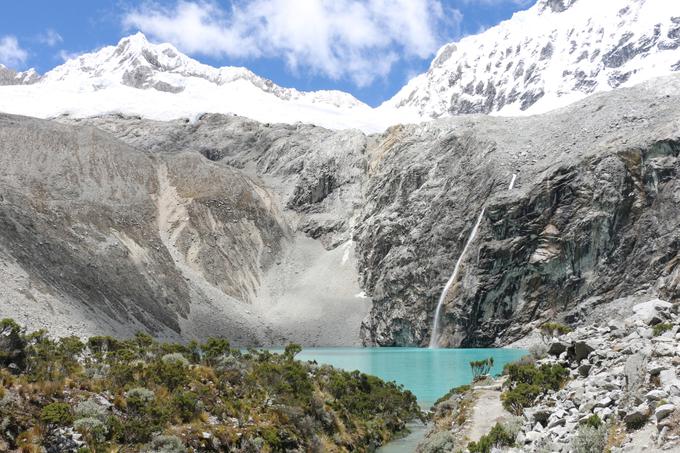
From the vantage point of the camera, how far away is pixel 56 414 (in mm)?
17766

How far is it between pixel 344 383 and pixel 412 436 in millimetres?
4338

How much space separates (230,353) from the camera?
31.5 m

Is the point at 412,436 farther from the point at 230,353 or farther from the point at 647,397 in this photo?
the point at 647,397

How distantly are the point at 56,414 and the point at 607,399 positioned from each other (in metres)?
13.5

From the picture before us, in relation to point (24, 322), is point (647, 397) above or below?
below

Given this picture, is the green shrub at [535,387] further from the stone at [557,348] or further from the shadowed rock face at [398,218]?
the shadowed rock face at [398,218]

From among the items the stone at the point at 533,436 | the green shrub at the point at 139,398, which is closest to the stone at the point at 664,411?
the stone at the point at 533,436

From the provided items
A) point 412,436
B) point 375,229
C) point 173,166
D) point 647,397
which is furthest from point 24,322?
point 173,166

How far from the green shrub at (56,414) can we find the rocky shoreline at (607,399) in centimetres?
1021

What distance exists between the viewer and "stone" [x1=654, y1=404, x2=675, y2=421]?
40.5 ft

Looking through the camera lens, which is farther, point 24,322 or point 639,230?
point 639,230

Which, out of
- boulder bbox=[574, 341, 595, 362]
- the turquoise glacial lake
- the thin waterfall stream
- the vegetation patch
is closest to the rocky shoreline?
boulder bbox=[574, 341, 595, 362]

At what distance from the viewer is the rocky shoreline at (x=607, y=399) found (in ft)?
42.4

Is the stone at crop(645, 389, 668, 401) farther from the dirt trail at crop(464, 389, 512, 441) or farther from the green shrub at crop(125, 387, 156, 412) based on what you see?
the green shrub at crop(125, 387, 156, 412)
